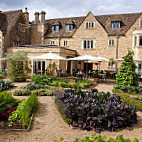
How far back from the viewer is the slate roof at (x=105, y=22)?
25750 millimetres

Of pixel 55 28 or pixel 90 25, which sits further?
pixel 55 28

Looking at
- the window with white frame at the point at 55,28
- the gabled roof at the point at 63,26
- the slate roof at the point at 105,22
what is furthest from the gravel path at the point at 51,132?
the window with white frame at the point at 55,28

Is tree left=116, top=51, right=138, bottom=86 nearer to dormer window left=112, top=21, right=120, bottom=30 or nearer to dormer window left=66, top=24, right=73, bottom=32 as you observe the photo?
dormer window left=112, top=21, right=120, bottom=30

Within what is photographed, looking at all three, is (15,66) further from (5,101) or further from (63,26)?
(63,26)

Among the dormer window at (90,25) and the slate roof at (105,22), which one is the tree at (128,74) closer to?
the slate roof at (105,22)

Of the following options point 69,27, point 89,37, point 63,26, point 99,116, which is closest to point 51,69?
point 89,37

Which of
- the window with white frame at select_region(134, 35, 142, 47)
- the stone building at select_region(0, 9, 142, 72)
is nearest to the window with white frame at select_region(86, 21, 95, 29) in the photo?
the stone building at select_region(0, 9, 142, 72)

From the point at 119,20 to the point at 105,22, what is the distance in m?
2.41

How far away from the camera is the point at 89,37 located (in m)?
26.8

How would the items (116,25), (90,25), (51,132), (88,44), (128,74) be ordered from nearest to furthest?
(51,132) → (128,74) → (116,25) → (90,25) → (88,44)

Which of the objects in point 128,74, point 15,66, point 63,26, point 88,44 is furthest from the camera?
point 63,26

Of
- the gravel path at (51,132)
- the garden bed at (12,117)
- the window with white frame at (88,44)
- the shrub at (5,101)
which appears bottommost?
the gravel path at (51,132)

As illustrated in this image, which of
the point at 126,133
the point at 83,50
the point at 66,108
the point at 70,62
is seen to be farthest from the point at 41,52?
the point at 126,133

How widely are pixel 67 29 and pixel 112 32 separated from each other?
776 cm
